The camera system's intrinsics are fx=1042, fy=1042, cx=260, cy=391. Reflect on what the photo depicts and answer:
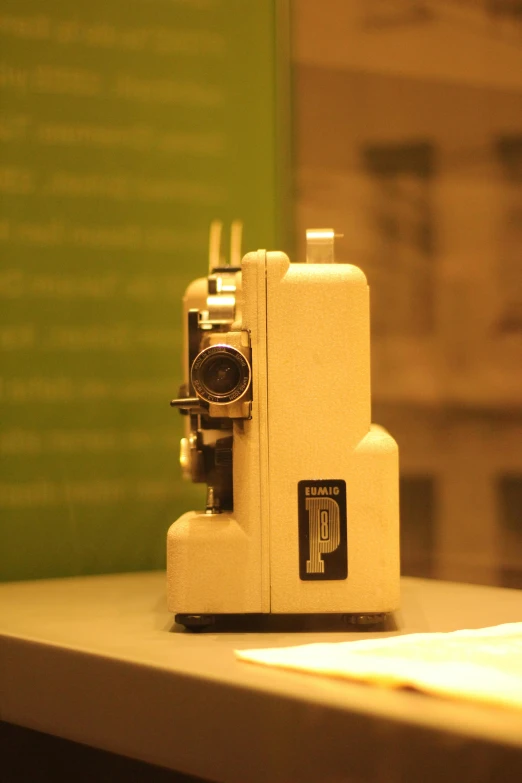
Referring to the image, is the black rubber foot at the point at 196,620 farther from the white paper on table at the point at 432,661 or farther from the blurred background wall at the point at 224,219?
the blurred background wall at the point at 224,219

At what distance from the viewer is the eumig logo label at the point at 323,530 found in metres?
1.23

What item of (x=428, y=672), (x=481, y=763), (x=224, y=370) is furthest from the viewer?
(x=224, y=370)

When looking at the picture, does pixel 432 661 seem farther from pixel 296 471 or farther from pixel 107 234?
pixel 107 234

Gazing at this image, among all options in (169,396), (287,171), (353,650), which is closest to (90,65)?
(287,171)

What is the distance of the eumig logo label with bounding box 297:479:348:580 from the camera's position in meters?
1.23

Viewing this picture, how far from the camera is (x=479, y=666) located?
3.09 feet

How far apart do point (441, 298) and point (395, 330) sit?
0.49ft

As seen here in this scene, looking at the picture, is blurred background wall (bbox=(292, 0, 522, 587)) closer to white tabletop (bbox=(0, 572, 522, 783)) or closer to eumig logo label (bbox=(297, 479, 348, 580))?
white tabletop (bbox=(0, 572, 522, 783))

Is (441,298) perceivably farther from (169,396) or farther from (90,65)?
(90,65)

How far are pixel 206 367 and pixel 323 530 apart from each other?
24 centimetres

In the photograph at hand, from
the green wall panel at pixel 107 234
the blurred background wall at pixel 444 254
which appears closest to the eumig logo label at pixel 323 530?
the green wall panel at pixel 107 234

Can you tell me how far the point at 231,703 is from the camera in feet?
3.13

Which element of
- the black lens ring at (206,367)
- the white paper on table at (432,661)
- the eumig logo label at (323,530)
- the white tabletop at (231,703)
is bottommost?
the white tabletop at (231,703)

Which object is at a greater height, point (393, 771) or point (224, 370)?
point (224, 370)
